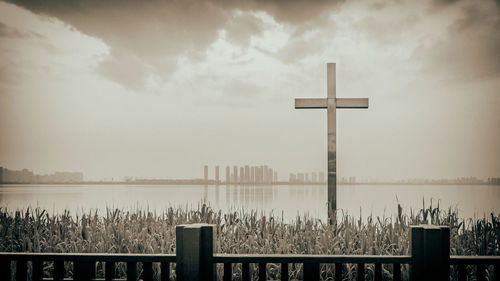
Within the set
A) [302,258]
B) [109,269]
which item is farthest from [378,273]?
[109,269]

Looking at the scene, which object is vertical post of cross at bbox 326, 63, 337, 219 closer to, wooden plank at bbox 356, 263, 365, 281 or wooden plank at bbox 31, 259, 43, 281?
wooden plank at bbox 356, 263, 365, 281

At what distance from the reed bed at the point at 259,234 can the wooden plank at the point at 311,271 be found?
6.15 feet

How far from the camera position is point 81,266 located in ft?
10.2

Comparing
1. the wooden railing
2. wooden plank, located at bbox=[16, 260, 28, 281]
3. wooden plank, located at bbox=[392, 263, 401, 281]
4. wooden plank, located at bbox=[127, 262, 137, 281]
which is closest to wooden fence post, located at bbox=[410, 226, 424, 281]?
the wooden railing

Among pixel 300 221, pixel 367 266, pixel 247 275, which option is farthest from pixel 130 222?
pixel 247 275

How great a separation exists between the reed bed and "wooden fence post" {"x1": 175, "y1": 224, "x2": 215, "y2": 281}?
205 centimetres

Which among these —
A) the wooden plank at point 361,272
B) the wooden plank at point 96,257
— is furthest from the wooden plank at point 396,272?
the wooden plank at point 96,257

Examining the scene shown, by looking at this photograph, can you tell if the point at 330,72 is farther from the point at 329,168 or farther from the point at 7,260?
the point at 7,260

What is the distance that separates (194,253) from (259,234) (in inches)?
122

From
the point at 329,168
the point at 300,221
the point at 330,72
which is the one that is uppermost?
the point at 330,72

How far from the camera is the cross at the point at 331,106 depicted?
6.68m

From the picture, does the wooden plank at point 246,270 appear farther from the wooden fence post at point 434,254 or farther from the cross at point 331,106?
the cross at point 331,106

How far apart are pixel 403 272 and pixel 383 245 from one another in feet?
1.98

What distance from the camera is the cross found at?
6.68m
